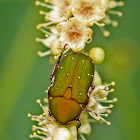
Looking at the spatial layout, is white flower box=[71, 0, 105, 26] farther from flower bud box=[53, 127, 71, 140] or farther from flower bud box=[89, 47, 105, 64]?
flower bud box=[53, 127, 71, 140]

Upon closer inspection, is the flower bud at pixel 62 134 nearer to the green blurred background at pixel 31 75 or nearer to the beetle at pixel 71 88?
the beetle at pixel 71 88

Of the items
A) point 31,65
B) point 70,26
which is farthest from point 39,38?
point 70,26

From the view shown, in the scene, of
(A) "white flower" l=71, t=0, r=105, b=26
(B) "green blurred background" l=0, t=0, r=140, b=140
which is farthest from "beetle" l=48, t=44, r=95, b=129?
(B) "green blurred background" l=0, t=0, r=140, b=140

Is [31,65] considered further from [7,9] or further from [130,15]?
[130,15]

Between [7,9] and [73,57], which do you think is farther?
[7,9]

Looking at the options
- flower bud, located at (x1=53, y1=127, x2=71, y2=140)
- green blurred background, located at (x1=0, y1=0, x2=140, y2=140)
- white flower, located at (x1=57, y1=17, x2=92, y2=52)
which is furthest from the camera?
green blurred background, located at (x1=0, y1=0, x2=140, y2=140)

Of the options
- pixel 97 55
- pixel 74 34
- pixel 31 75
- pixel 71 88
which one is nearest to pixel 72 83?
pixel 71 88
